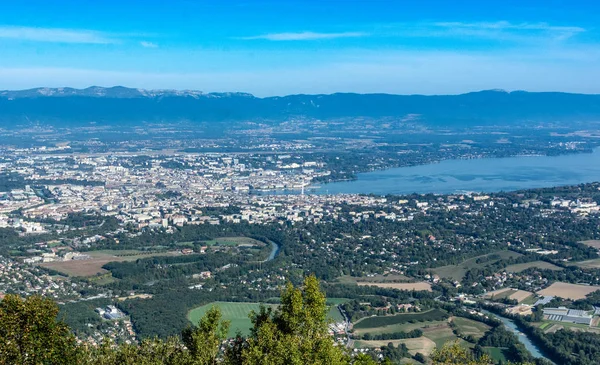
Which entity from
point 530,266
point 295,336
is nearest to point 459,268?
point 530,266

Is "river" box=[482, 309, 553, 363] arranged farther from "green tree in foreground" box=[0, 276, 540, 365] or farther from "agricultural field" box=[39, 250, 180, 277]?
"agricultural field" box=[39, 250, 180, 277]

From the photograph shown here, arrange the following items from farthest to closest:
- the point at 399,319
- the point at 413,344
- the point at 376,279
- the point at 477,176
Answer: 1. the point at 477,176
2. the point at 376,279
3. the point at 399,319
4. the point at 413,344

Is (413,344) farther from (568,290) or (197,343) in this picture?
(197,343)

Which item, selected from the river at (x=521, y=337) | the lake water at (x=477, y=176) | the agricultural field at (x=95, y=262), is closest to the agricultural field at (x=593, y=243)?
the river at (x=521, y=337)

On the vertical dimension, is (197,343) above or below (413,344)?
above

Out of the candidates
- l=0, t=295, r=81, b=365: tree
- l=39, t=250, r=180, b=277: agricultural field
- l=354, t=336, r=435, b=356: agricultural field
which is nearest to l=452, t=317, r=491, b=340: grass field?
l=354, t=336, r=435, b=356: agricultural field

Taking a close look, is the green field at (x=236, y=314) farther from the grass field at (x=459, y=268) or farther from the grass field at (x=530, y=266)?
the grass field at (x=530, y=266)
